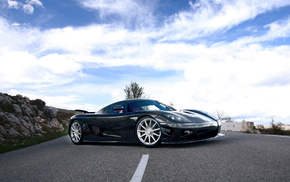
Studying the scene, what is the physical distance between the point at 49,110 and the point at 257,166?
18939mm

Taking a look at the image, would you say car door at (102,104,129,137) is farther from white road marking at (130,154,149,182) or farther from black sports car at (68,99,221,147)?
white road marking at (130,154,149,182)

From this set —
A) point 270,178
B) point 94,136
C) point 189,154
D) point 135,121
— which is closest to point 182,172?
point 270,178

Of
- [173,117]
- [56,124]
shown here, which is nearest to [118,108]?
[173,117]

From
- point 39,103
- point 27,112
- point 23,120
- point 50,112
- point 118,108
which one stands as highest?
point 39,103

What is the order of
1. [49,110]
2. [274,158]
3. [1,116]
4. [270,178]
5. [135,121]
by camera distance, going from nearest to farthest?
[270,178] → [274,158] → [135,121] → [1,116] → [49,110]

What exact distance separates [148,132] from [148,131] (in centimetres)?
2

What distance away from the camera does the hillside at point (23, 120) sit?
12.2m

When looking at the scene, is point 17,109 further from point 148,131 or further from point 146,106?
point 148,131

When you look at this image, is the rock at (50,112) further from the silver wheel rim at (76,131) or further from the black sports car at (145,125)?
the black sports car at (145,125)

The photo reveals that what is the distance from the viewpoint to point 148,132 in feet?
20.1

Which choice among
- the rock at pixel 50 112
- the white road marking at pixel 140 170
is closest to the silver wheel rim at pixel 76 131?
the white road marking at pixel 140 170

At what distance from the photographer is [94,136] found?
738cm

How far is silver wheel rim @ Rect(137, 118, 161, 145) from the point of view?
602 centimetres

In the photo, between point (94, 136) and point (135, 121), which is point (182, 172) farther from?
point (94, 136)
